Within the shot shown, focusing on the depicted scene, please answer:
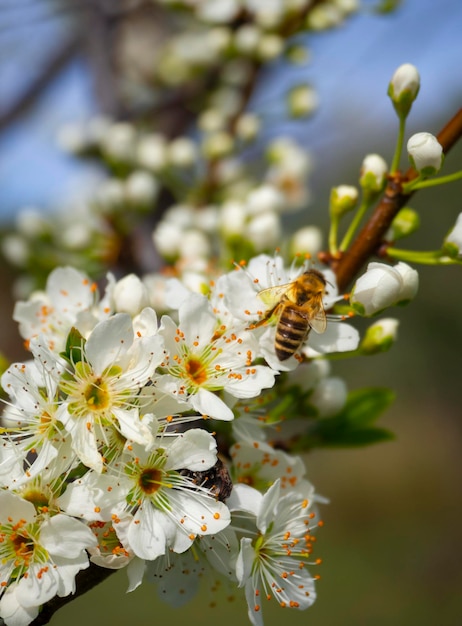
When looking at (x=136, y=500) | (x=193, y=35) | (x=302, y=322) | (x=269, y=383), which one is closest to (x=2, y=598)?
(x=136, y=500)

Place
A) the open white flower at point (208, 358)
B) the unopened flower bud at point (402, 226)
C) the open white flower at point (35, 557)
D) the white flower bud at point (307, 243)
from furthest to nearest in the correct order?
the white flower bud at point (307, 243)
the unopened flower bud at point (402, 226)
the open white flower at point (208, 358)
the open white flower at point (35, 557)

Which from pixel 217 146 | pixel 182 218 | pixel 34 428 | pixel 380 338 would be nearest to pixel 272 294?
pixel 380 338

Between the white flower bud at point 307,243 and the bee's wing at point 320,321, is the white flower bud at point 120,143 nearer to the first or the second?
the white flower bud at point 307,243

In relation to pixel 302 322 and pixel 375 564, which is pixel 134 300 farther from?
pixel 375 564

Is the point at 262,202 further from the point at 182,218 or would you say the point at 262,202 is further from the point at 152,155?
the point at 152,155

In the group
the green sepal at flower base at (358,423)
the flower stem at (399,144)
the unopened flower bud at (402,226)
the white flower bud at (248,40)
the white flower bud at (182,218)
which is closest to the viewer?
the flower stem at (399,144)

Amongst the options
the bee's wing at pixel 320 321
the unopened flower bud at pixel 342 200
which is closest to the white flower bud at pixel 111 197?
the unopened flower bud at pixel 342 200

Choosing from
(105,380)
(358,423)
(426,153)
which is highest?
(426,153)
